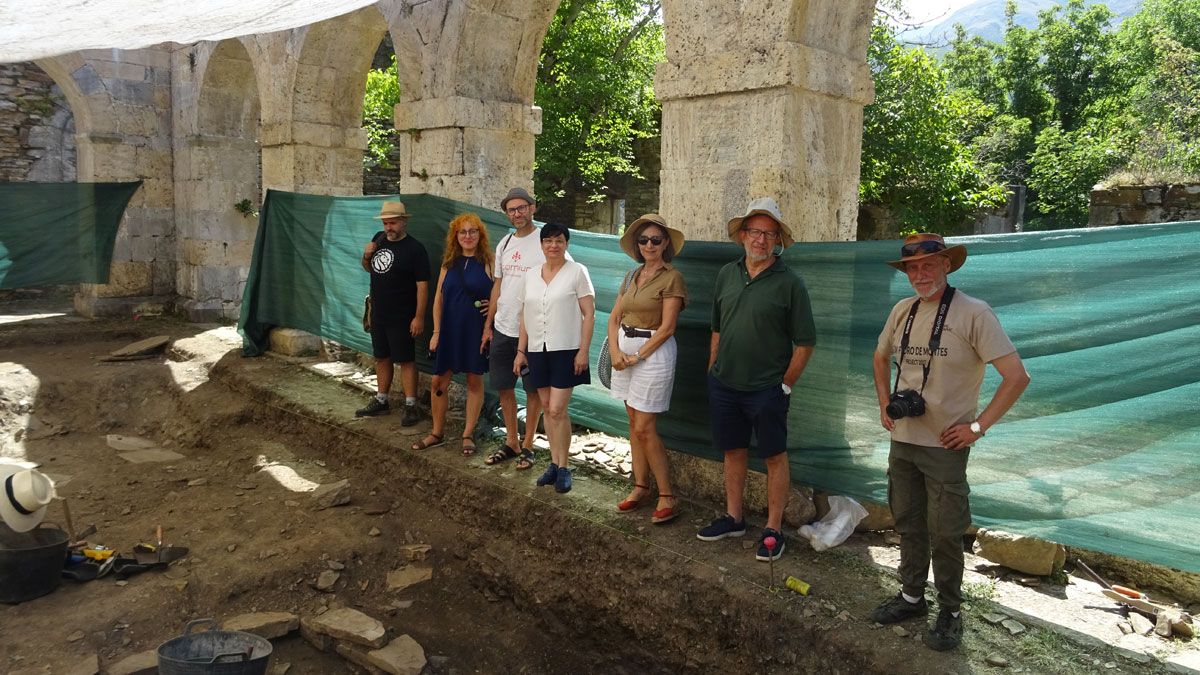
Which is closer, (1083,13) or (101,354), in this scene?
(101,354)

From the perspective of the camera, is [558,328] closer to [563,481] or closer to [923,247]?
[563,481]

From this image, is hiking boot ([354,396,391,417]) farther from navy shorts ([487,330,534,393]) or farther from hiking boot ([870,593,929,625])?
hiking boot ([870,593,929,625])

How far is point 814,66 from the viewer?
14.1 ft

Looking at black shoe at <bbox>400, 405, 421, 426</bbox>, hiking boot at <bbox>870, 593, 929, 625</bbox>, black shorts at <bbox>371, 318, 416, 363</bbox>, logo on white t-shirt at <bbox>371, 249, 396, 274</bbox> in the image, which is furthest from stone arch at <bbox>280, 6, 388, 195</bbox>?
hiking boot at <bbox>870, 593, 929, 625</bbox>

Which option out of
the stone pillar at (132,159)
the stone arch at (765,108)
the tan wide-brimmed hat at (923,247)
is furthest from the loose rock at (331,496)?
the stone pillar at (132,159)

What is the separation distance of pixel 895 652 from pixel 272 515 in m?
4.07

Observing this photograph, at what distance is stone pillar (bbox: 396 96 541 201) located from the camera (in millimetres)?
6887

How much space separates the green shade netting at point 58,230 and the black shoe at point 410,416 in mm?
6829

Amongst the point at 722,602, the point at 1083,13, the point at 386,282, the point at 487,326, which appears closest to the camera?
the point at 722,602

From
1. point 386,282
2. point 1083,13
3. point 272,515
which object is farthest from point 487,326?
point 1083,13

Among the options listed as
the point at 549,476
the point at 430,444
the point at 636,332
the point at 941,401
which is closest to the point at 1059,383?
the point at 941,401

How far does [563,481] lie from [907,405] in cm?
229

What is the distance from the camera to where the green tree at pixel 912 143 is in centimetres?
1467

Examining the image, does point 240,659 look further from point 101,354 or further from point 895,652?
point 101,354
